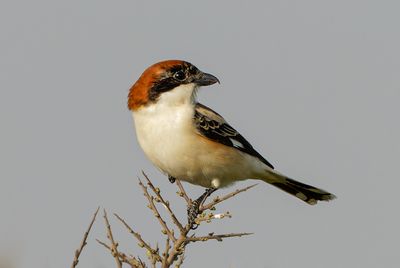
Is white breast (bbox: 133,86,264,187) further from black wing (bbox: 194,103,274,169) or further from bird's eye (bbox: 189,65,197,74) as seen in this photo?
bird's eye (bbox: 189,65,197,74)

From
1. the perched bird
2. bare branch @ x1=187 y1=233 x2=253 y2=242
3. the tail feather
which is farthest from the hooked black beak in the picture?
bare branch @ x1=187 y1=233 x2=253 y2=242

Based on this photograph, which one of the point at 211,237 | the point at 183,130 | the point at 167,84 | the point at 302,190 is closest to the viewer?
the point at 211,237

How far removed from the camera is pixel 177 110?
649 cm

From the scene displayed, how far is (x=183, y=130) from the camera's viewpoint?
641 cm

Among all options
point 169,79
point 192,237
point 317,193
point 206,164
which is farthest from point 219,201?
point 317,193

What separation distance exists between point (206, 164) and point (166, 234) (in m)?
1.62

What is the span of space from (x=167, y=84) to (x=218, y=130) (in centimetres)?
76

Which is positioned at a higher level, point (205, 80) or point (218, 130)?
point (205, 80)

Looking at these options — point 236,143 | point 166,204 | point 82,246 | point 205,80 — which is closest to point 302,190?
point 236,143

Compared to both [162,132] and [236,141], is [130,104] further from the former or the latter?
[236,141]

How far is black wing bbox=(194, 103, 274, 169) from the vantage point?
6652 millimetres

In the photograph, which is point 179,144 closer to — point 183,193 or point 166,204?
point 183,193

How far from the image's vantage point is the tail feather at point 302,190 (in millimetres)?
7887

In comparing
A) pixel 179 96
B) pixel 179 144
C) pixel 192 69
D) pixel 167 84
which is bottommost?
pixel 179 144
